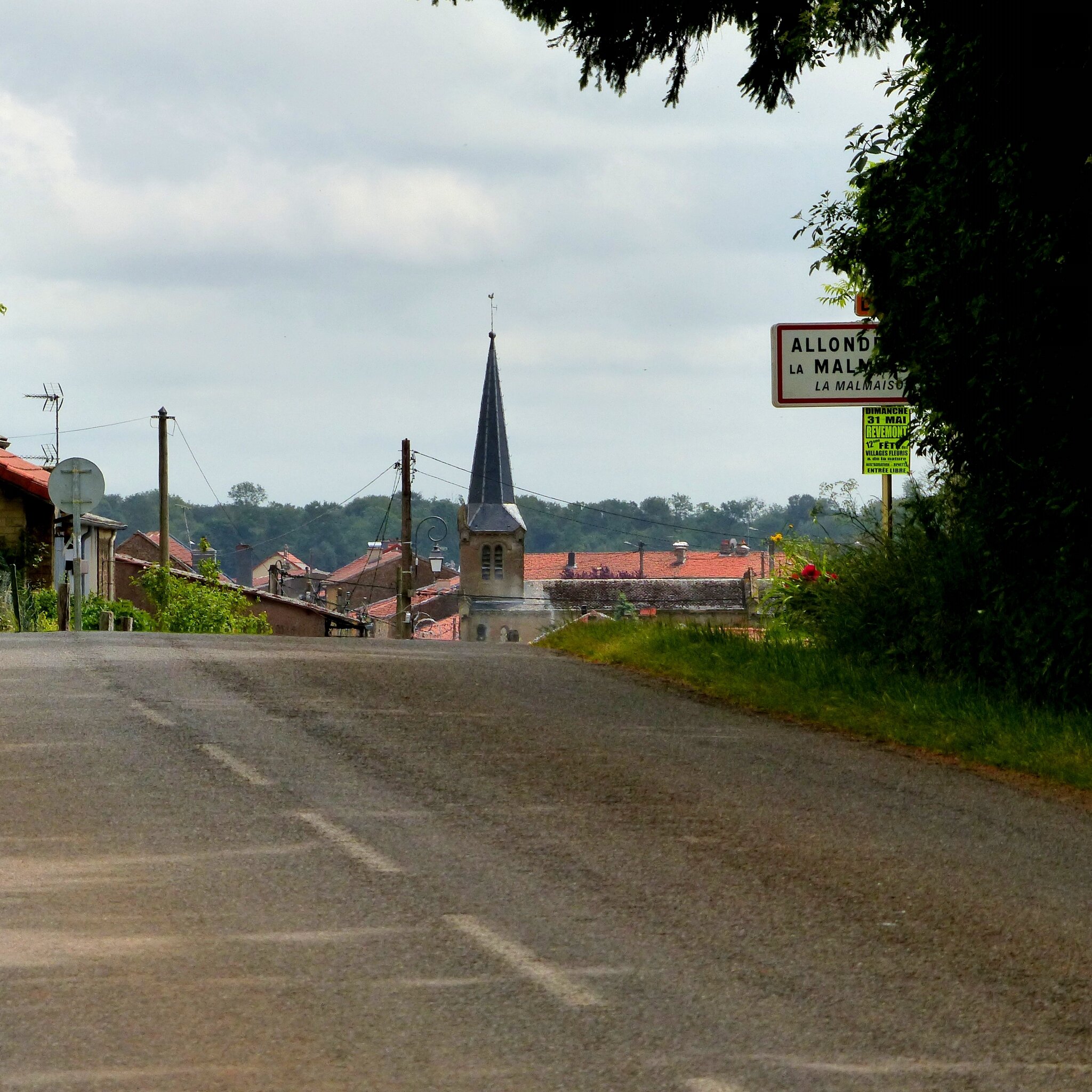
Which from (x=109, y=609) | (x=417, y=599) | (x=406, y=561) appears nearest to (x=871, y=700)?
→ (x=109, y=609)

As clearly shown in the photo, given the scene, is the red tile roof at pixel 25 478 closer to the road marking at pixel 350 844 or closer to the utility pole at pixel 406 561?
the utility pole at pixel 406 561

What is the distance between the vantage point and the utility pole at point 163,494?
179 feet

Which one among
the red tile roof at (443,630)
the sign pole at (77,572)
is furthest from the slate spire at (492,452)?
the sign pole at (77,572)

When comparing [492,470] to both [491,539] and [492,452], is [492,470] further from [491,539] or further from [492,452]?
[491,539]

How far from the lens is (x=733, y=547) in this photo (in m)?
156

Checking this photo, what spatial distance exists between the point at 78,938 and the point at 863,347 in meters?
10.9

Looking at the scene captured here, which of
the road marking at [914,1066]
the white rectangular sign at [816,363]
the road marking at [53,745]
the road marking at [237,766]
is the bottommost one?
the road marking at [914,1066]

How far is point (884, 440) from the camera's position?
14.2m

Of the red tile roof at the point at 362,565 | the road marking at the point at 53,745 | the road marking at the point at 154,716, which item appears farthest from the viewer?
the red tile roof at the point at 362,565

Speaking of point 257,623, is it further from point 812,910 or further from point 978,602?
point 812,910

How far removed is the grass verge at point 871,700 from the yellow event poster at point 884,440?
182 centimetres

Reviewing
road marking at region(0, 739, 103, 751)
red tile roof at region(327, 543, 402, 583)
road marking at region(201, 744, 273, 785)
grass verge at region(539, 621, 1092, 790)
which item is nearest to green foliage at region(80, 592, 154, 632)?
grass verge at region(539, 621, 1092, 790)

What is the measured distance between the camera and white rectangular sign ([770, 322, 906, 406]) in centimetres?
1469

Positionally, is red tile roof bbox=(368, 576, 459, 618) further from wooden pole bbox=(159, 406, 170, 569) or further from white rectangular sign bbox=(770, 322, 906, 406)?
white rectangular sign bbox=(770, 322, 906, 406)
